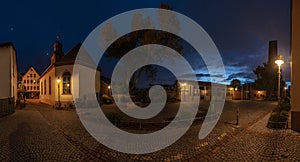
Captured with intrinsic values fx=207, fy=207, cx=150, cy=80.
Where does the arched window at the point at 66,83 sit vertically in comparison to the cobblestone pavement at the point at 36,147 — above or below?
above

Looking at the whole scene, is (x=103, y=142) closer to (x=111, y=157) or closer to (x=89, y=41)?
(x=111, y=157)

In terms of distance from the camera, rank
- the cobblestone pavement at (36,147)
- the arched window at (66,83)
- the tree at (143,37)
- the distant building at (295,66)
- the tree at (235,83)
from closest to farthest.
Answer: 1. the cobblestone pavement at (36,147)
2. the distant building at (295,66)
3. the tree at (143,37)
4. the arched window at (66,83)
5. the tree at (235,83)

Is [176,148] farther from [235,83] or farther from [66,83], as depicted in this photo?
[235,83]

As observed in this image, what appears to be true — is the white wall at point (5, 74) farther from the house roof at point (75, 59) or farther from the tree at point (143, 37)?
the tree at point (143, 37)

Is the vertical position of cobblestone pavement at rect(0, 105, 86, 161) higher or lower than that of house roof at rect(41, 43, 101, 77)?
lower

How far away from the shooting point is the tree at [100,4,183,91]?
16.7m

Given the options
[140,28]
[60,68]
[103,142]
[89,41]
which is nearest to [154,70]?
[140,28]

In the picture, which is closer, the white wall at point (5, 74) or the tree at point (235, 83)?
the white wall at point (5, 74)

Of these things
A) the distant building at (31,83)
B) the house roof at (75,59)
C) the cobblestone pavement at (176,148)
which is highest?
the house roof at (75,59)

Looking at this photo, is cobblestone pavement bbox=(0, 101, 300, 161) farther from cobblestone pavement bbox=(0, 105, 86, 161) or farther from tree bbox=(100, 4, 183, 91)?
tree bbox=(100, 4, 183, 91)

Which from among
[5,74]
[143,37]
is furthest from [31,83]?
[143,37]

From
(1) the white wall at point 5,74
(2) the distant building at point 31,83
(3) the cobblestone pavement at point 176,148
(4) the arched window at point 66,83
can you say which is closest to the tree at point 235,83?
(4) the arched window at point 66,83

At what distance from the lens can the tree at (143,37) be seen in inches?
657

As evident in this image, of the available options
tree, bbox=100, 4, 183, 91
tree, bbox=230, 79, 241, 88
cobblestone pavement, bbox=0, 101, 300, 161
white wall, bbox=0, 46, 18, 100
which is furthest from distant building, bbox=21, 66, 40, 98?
cobblestone pavement, bbox=0, 101, 300, 161
